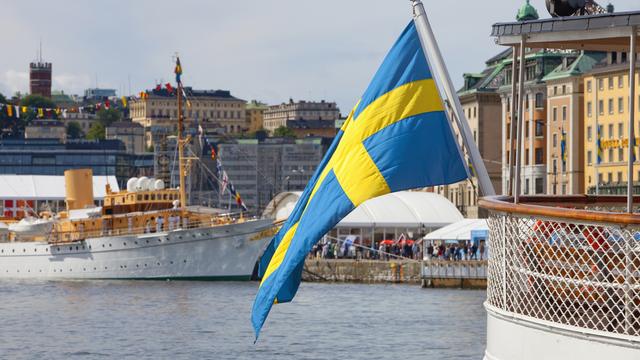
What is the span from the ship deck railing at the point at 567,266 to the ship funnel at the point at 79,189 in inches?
3254

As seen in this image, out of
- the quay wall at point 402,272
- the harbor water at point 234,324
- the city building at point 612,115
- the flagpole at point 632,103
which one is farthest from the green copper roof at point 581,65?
the flagpole at point 632,103

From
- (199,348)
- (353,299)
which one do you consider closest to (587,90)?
(353,299)

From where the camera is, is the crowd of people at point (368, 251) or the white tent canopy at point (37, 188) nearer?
the crowd of people at point (368, 251)

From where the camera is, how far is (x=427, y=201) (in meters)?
107

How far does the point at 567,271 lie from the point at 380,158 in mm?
2681

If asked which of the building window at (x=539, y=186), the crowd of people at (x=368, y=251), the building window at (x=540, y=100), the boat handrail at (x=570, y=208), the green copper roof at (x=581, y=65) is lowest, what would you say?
the crowd of people at (x=368, y=251)

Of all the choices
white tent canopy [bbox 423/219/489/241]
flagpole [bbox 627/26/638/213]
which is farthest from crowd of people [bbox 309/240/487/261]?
flagpole [bbox 627/26/638/213]

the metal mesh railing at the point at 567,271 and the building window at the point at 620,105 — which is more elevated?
the building window at the point at 620,105

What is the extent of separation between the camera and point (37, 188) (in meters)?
117

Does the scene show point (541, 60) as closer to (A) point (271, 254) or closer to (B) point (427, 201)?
(B) point (427, 201)

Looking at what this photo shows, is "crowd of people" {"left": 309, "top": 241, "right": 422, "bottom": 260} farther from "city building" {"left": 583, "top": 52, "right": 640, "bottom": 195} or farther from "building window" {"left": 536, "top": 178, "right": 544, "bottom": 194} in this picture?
"building window" {"left": 536, "top": 178, "right": 544, "bottom": 194}

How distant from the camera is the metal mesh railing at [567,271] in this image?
15078 mm

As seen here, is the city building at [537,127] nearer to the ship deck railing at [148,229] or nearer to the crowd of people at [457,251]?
the ship deck railing at [148,229]

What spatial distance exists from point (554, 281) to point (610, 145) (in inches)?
3558
